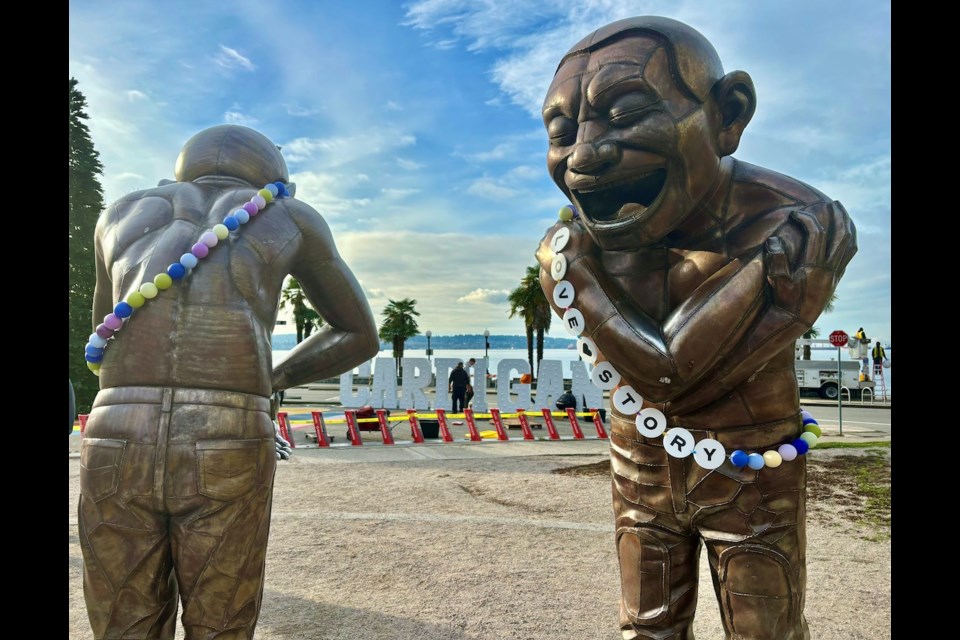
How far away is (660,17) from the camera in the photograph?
216cm

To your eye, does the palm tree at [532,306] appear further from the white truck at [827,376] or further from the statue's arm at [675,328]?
the statue's arm at [675,328]

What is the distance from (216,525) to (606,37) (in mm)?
2117

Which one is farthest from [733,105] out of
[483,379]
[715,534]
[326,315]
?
[483,379]

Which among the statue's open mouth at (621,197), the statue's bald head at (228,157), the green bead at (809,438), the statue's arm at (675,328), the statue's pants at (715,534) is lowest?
the statue's pants at (715,534)

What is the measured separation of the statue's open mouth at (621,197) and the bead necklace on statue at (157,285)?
1276 mm

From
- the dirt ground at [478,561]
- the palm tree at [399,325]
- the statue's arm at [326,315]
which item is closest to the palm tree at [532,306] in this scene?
the palm tree at [399,325]

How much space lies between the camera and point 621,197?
2.24 meters

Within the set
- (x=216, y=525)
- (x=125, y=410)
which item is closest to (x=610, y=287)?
(x=216, y=525)

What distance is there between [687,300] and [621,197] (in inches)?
16.9

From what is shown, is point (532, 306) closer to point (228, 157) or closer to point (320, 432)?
point (320, 432)

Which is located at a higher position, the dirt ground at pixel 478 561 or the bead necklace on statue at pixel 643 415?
the bead necklace on statue at pixel 643 415

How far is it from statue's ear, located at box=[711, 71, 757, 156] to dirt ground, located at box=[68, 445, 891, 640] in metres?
3.07

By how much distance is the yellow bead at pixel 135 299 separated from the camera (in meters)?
2.25
